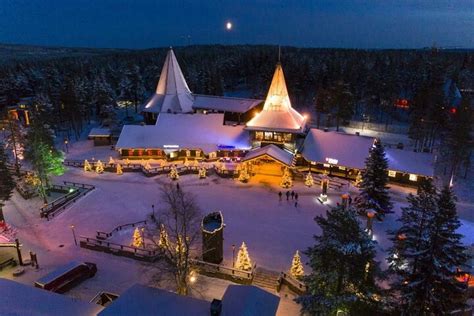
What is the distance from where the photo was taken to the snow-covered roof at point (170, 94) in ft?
165

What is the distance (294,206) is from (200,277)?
467 inches

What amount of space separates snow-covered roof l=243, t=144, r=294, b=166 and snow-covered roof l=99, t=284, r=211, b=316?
70.5 ft

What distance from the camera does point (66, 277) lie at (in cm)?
1992

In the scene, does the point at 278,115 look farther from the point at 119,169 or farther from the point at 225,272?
the point at 225,272

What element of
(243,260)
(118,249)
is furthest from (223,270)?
(118,249)

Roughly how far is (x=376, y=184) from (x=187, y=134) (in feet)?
74.8

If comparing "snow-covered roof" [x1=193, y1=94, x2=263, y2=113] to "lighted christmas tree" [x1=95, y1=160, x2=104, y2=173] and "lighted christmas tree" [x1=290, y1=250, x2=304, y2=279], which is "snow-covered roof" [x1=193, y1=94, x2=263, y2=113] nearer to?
"lighted christmas tree" [x1=95, y1=160, x2=104, y2=173]

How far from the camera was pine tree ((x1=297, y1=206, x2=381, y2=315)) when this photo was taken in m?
13.1

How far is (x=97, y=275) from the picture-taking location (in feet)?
70.5

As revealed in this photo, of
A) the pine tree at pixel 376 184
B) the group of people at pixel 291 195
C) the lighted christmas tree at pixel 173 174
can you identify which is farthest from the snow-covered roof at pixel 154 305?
the lighted christmas tree at pixel 173 174

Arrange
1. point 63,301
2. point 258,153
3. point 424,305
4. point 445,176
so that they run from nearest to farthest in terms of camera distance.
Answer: point 424,305
point 63,301
point 258,153
point 445,176

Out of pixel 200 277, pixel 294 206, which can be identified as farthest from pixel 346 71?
pixel 200 277

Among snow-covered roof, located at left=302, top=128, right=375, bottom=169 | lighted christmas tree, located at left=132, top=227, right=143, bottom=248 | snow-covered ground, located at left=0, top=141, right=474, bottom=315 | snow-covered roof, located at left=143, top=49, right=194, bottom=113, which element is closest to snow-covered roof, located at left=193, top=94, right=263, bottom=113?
snow-covered roof, located at left=143, top=49, right=194, bottom=113

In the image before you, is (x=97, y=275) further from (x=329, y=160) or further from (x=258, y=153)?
(x=329, y=160)
